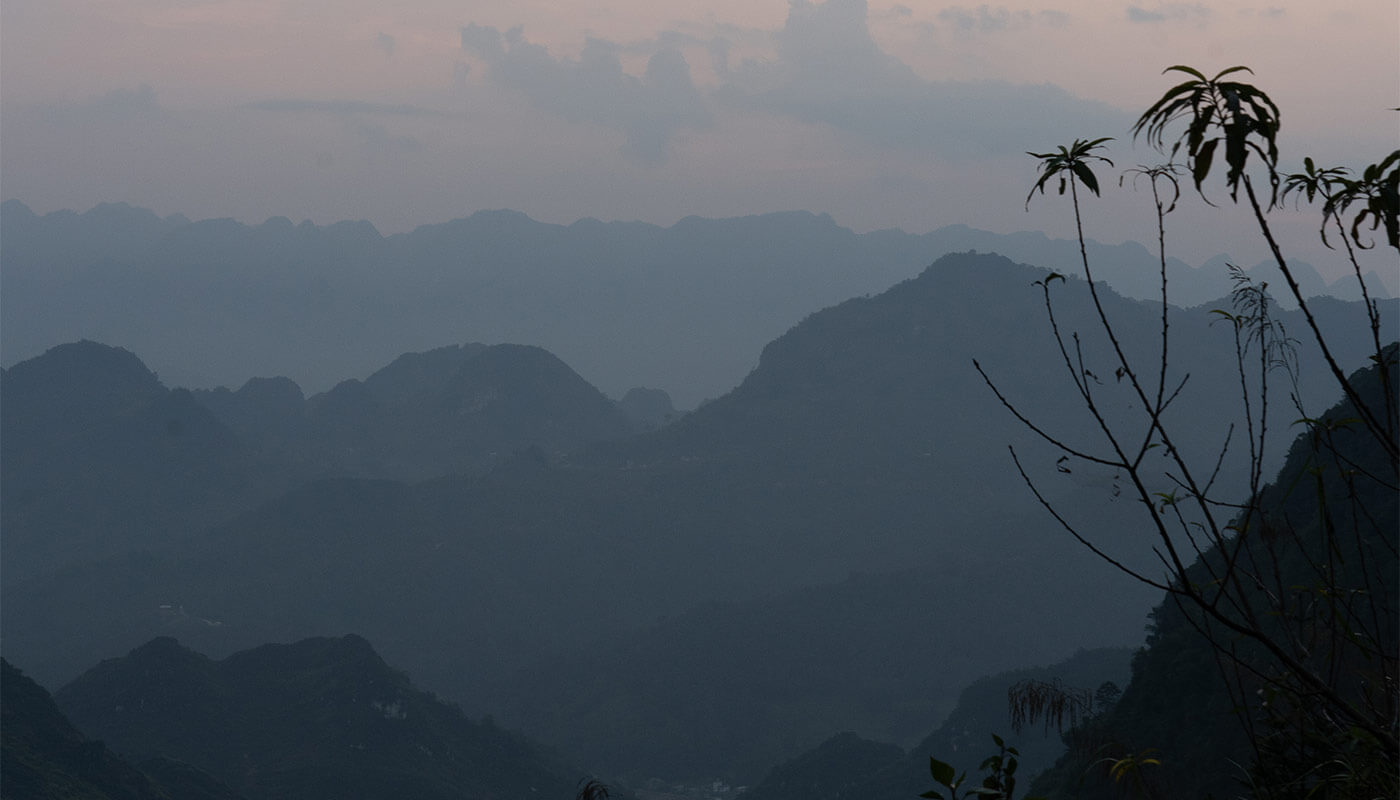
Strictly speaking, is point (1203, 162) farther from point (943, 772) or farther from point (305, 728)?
point (305, 728)

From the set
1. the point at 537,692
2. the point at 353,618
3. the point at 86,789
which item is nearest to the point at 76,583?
the point at 353,618

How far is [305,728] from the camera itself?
107000mm

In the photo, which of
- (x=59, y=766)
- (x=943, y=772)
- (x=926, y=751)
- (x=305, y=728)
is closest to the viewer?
(x=943, y=772)

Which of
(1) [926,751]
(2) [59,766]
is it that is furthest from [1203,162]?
(1) [926,751]

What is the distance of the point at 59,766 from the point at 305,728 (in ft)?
121

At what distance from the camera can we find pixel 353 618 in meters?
183

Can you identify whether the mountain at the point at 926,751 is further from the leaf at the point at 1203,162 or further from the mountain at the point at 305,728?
the leaf at the point at 1203,162

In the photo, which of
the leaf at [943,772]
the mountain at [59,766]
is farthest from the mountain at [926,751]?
the leaf at [943,772]

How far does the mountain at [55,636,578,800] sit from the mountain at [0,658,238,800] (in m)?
12.2

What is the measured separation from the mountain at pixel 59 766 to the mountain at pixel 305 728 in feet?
39.9

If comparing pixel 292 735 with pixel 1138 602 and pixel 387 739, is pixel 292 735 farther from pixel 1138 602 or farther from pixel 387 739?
pixel 1138 602

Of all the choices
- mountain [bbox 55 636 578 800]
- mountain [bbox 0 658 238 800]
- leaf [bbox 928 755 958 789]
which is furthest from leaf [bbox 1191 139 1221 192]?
mountain [bbox 55 636 578 800]

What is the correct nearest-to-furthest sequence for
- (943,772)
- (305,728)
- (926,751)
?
(943,772) → (926,751) → (305,728)

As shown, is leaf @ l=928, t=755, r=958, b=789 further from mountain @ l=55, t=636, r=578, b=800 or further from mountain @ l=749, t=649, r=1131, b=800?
mountain @ l=55, t=636, r=578, b=800
